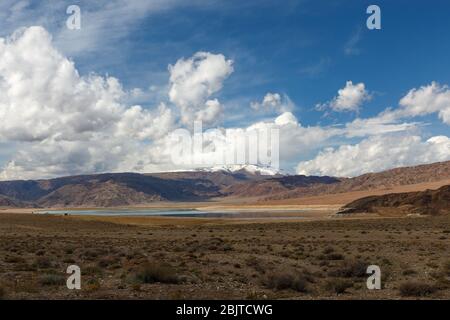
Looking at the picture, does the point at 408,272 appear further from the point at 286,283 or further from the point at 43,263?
the point at 43,263

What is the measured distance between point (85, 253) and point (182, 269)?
8.98 metres

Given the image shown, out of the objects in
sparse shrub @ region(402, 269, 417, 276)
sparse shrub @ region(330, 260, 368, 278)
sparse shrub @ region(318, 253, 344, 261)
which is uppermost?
sparse shrub @ region(330, 260, 368, 278)

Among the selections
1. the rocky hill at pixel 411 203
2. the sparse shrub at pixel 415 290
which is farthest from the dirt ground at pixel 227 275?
the rocky hill at pixel 411 203

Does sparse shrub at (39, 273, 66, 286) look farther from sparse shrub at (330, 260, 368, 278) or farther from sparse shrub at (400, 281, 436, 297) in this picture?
sparse shrub at (400, 281, 436, 297)

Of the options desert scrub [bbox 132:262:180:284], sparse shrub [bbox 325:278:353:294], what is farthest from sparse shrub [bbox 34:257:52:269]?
sparse shrub [bbox 325:278:353:294]

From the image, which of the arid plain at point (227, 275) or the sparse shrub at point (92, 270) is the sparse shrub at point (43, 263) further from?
the sparse shrub at point (92, 270)

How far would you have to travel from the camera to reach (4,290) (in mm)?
15250

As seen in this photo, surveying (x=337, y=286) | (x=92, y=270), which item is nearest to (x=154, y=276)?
(x=92, y=270)

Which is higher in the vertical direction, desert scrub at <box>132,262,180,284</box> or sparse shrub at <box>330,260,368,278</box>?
desert scrub at <box>132,262,180,284</box>

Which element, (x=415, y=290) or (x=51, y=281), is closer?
(x=415, y=290)

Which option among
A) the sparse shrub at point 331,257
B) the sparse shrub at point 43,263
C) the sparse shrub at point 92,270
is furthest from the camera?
the sparse shrub at point 331,257

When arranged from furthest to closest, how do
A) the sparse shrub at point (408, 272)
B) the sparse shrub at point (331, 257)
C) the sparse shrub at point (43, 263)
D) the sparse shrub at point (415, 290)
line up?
1. the sparse shrub at point (331, 257)
2. the sparse shrub at point (43, 263)
3. the sparse shrub at point (408, 272)
4. the sparse shrub at point (415, 290)

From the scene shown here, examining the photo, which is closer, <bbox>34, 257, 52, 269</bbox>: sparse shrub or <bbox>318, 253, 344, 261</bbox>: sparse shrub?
<bbox>34, 257, 52, 269</bbox>: sparse shrub

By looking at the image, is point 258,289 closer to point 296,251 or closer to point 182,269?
point 182,269
